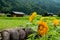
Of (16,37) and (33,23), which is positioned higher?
(33,23)

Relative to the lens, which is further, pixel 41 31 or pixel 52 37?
pixel 52 37

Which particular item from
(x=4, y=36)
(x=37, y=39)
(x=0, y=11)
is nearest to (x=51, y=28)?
(x=37, y=39)

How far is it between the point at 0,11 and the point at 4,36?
79.5 ft

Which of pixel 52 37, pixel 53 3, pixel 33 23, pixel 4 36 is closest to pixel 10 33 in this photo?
pixel 4 36

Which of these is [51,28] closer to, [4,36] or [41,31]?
[41,31]

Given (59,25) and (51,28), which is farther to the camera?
(59,25)

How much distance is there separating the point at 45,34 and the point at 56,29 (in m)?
0.40

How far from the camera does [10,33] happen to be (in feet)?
17.9

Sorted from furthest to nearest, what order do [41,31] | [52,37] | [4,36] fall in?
1. [4,36]
2. [52,37]
3. [41,31]

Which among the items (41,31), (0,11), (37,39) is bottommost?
(0,11)

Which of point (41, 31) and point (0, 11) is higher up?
point (41, 31)

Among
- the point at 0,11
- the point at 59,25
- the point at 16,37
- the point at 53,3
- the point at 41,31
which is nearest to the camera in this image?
the point at 41,31

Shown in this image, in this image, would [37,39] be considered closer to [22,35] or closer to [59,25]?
[59,25]

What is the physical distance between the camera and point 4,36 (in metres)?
5.21
